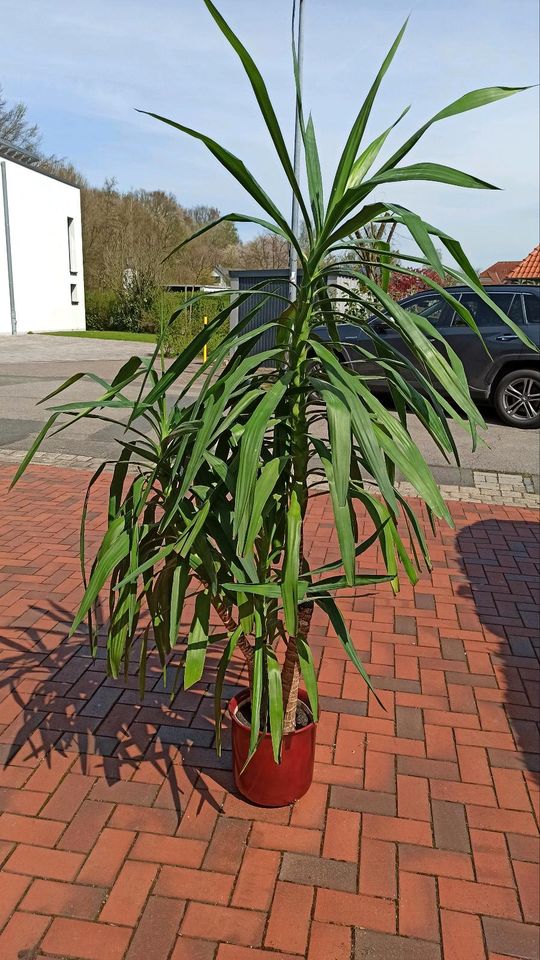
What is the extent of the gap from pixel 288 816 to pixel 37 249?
30.1m

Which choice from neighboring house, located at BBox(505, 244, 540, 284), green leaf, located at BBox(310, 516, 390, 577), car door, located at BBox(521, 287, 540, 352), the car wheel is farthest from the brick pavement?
neighboring house, located at BBox(505, 244, 540, 284)

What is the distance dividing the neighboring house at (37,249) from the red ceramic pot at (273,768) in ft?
89.8

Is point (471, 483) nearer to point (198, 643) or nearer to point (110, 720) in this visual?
point (110, 720)

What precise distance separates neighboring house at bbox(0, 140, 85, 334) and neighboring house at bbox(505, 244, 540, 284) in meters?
17.9

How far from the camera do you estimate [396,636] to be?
3.79m

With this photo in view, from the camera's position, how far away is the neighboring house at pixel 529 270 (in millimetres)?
24531

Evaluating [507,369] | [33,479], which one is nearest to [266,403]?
[33,479]

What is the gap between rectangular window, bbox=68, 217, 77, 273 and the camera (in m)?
32.5

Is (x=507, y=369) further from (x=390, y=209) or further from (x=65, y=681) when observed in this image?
(x=390, y=209)

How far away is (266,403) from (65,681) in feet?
6.73

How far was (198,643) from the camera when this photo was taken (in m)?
2.06

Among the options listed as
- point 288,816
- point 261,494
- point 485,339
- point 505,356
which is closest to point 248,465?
point 261,494

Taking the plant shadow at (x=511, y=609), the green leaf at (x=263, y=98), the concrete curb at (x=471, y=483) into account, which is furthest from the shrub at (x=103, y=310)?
the green leaf at (x=263, y=98)

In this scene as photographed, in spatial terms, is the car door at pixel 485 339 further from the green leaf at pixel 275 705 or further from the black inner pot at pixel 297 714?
the green leaf at pixel 275 705
